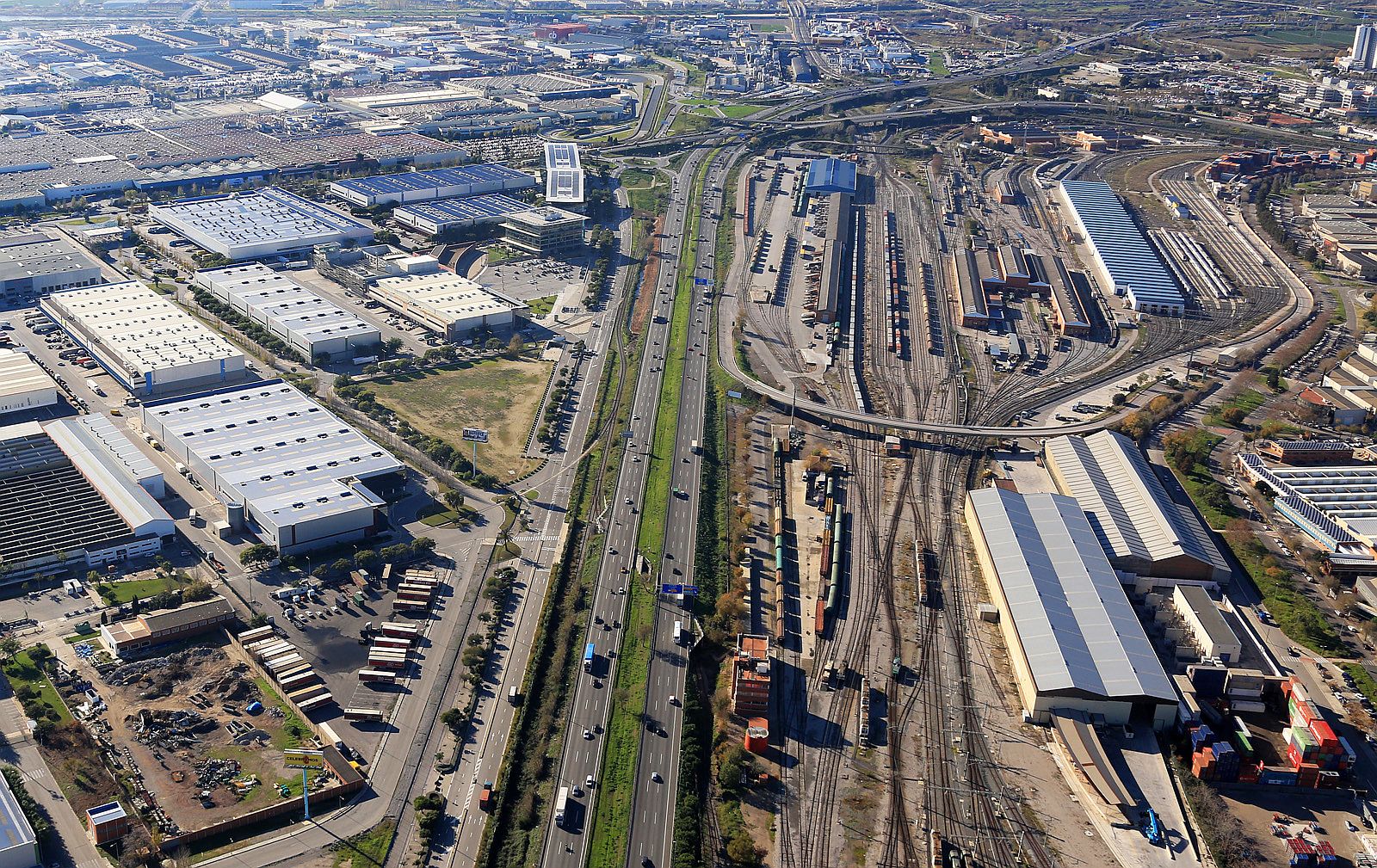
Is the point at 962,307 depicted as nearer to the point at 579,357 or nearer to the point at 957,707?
the point at 579,357

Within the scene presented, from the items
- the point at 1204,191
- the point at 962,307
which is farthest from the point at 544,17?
the point at 962,307

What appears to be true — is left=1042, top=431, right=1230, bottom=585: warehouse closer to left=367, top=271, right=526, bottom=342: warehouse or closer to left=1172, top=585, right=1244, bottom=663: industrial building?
left=1172, top=585, right=1244, bottom=663: industrial building

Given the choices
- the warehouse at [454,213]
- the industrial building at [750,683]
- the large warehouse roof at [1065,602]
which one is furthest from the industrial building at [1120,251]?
the industrial building at [750,683]

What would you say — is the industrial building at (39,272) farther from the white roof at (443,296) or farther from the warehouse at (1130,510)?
the warehouse at (1130,510)

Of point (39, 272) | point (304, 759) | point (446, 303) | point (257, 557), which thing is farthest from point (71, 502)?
point (39, 272)

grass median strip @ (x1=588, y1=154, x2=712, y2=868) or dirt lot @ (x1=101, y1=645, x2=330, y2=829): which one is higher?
grass median strip @ (x1=588, y1=154, x2=712, y2=868)

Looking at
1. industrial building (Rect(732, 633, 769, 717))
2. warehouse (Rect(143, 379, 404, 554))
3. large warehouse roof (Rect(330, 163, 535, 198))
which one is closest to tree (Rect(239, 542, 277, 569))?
warehouse (Rect(143, 379, 404, 554))
